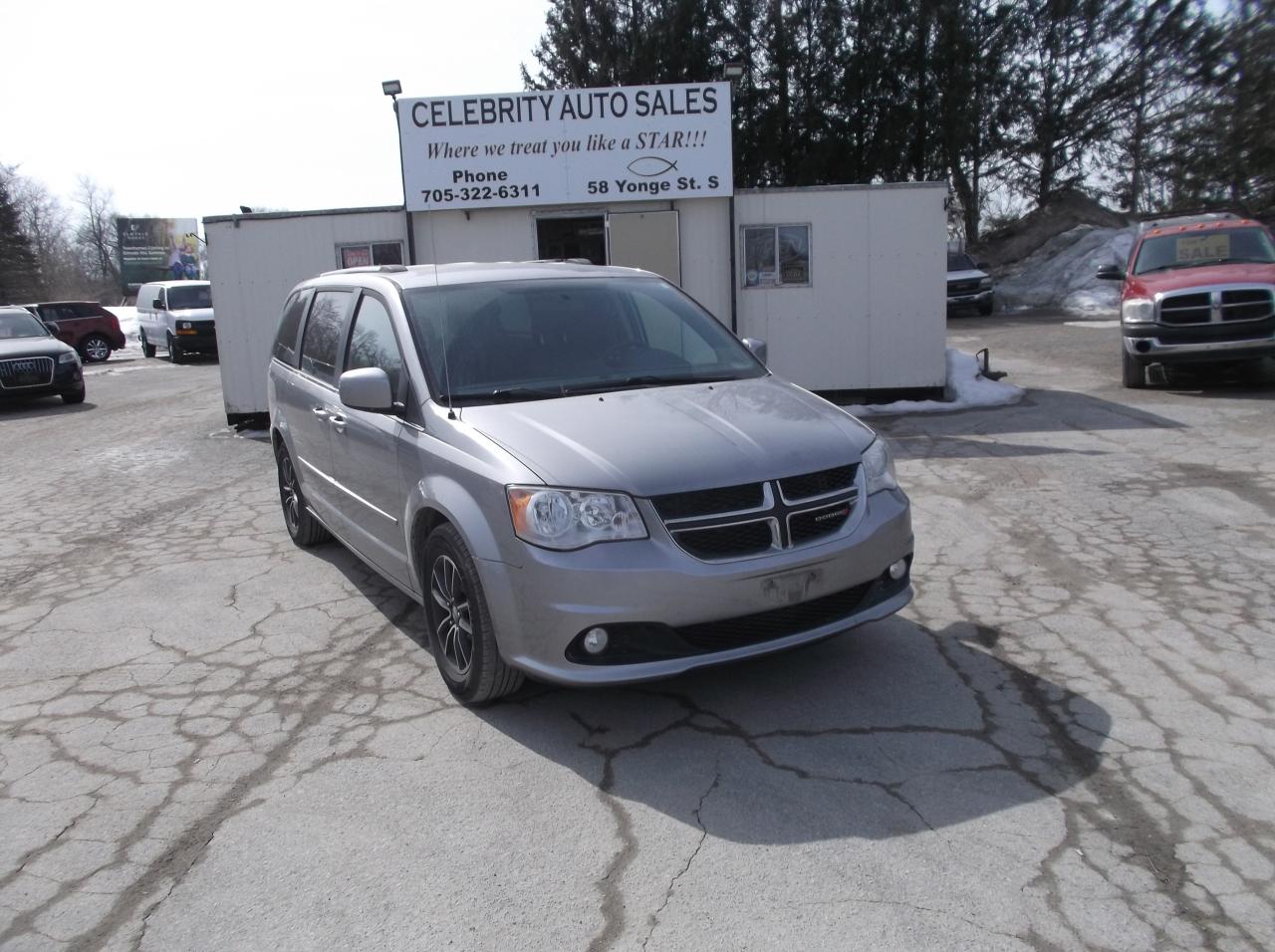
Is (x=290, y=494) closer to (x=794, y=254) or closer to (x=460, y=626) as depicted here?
(x=460, y=626)

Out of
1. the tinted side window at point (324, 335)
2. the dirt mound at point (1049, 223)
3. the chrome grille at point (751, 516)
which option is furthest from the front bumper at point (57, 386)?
the dirt mound at point (1049, 223)

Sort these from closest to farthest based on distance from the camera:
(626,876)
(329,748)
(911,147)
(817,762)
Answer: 1. (626,876)
2. (817,762)
3. (329,748)
4. (911,147)

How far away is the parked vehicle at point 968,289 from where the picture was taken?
2667 cm

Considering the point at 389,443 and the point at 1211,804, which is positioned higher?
the point at 389,443

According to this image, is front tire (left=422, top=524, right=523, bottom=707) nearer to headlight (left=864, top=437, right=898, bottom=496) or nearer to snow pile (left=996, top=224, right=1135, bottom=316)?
headlight (left=864, top=437, right=898, bottom=496)

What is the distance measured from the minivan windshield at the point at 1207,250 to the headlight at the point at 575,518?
1144cm

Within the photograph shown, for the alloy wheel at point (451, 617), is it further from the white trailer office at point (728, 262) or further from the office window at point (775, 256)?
the office window at point (775, 256)

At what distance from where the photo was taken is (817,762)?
150 inches

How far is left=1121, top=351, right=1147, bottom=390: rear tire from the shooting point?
12.7 meters

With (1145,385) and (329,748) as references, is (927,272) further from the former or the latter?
(329,748)

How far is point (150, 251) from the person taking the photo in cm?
6356

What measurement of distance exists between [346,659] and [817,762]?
2385mm

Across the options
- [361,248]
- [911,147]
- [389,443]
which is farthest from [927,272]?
[911,147]

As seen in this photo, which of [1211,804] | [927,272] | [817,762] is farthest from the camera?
[927,272]
